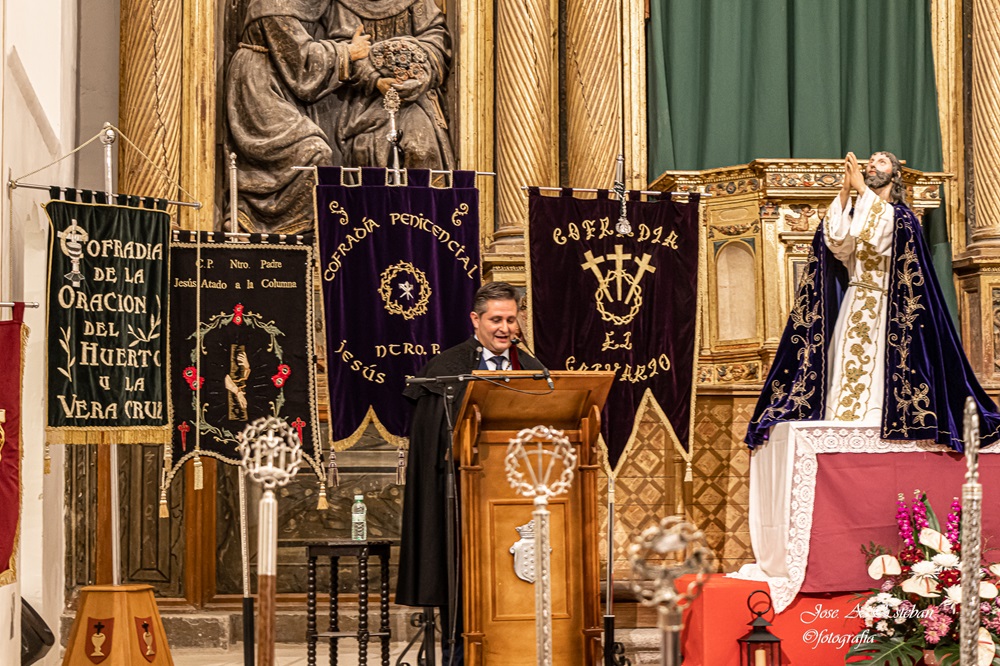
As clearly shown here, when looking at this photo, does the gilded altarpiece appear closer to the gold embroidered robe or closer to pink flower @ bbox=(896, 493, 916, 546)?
the gold embroidered robe

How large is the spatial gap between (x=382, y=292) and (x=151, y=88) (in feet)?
8.90

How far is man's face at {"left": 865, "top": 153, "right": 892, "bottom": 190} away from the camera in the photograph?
21.3 ft

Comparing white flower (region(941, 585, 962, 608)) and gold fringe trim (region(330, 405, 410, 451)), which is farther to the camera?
gold fringe trim (region(330, 405, 410, 451))

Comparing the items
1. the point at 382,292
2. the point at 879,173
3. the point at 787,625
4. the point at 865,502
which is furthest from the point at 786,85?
the point at 787,625

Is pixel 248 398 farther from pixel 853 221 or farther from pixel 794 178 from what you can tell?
pixel 794 178

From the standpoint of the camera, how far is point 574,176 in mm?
8898

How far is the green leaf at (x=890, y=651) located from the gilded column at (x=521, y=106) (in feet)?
12.5

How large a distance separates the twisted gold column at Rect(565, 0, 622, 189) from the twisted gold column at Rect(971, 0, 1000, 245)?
2275 millimetres

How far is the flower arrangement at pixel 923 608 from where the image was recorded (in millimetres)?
5465

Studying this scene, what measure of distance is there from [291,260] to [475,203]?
3.07 ft

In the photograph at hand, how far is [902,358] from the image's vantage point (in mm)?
6121

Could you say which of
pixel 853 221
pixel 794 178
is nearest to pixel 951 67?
pixel 794 178

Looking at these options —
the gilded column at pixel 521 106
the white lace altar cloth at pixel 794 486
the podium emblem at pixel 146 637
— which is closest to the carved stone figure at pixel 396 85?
the gilded column at pixel 521 106

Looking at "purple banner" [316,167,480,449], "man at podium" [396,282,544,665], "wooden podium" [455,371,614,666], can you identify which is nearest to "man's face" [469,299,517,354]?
"man at podium" [396,282,544,665]
